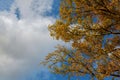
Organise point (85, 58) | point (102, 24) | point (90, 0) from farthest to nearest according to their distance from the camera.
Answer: point (85, 58) < point (102, 24) < point (90, 0)

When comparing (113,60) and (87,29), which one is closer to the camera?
(87,29)

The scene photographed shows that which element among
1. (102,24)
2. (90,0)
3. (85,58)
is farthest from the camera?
(85,58)

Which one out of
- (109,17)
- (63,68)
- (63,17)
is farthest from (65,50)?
(109,17)

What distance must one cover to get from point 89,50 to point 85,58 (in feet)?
1.68

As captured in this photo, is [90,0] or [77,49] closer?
[90,0]

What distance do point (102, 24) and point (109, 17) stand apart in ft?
1.76

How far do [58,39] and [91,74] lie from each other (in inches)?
71.5

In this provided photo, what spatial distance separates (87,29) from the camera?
9.52m

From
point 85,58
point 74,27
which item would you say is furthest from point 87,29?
point 85,58

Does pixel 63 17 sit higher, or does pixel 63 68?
pixel 63 17

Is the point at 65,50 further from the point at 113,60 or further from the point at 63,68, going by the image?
the point at 113,60

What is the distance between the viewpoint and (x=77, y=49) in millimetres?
10266

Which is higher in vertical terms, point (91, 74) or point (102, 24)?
point (102, 24)

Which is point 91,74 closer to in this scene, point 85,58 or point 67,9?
point 85,58
